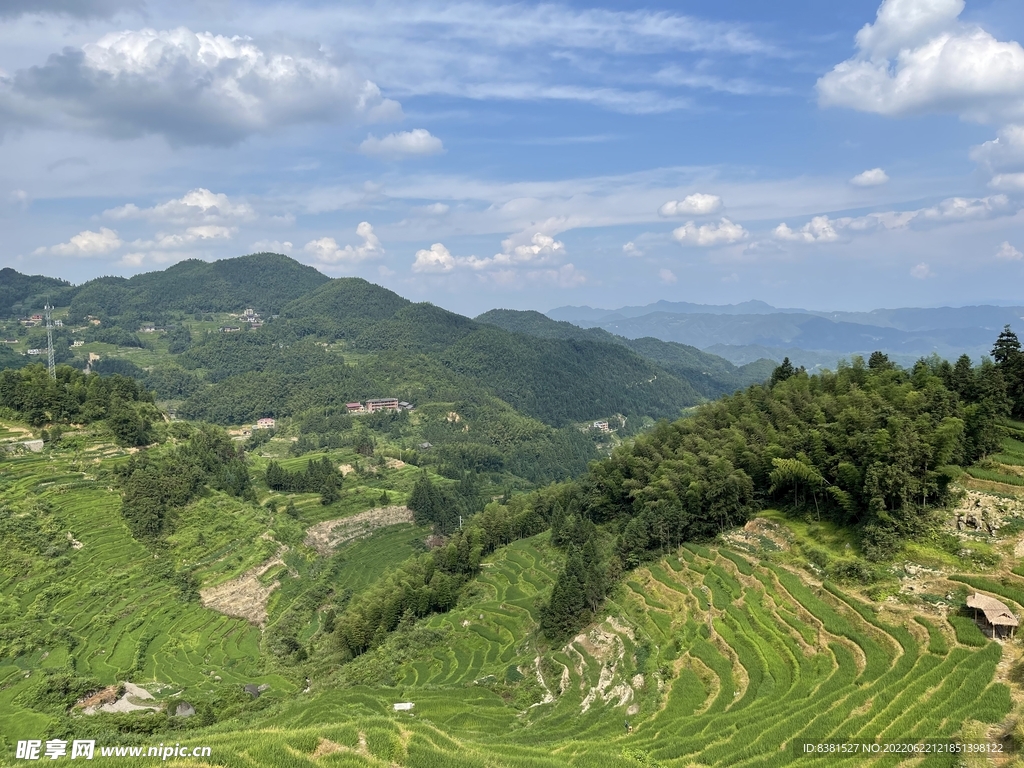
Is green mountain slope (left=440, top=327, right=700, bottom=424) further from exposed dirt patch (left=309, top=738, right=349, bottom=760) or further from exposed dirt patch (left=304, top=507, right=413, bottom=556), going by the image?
exposed dirt patch (left=309, top=738, right=349, bottom=760)

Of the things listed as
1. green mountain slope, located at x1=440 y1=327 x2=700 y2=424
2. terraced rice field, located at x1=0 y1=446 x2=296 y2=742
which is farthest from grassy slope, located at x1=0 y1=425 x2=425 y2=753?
green mountain slope, located at x1=440 y1=327 x2=700 y2=424

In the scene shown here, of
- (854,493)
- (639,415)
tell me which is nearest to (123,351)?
(639,415)

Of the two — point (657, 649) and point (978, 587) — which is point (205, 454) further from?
point (978, 587)

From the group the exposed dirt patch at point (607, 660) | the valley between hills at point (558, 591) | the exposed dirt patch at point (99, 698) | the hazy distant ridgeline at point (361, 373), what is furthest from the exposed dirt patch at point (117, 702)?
the hazy distant ridgeline at point (361, 373)

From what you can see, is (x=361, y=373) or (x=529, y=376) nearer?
(x=361, y=373)

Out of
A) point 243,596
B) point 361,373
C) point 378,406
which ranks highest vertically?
point 361,373

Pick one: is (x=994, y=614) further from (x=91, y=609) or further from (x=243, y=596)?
(x=91, y=609)

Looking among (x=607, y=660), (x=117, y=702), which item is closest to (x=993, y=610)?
(x=607, y=660)
